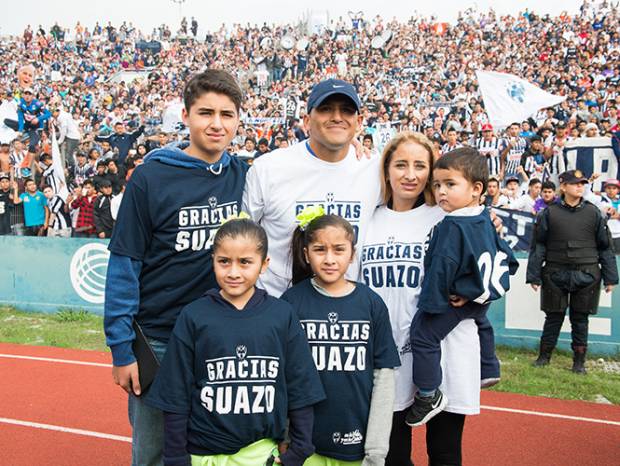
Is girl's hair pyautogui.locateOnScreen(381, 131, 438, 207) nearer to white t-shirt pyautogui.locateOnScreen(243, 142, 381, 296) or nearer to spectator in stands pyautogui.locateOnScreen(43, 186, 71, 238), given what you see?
white t-shirt pyautogui.locateOnScreen(243, 142, 381, 296)

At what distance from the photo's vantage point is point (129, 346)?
2.58 m

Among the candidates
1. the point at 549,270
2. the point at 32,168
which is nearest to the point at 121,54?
the point at 32,168

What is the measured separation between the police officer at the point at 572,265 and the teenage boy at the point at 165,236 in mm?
5155

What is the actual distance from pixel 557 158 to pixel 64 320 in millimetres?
8472

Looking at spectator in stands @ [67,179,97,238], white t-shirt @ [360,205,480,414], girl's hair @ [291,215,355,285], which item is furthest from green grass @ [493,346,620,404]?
spectator in stands @ [67,179,97,238]

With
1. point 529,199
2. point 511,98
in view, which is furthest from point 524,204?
point 511,98

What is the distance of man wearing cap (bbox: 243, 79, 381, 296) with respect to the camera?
9.73 ft

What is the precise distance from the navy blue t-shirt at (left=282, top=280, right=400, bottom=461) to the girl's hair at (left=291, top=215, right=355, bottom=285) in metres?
0.28

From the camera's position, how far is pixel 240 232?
252 cm

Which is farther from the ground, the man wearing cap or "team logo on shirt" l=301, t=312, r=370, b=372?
the man wearing cap

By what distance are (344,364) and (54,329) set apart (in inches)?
283

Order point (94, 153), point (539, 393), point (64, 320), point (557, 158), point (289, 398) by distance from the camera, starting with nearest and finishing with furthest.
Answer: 1. point (289, 398)
2. point (539, 393)
3. point (64, 320)
4. point (557, 158)
5. point (94, 153)

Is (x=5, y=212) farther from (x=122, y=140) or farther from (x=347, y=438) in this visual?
(x=347, y=438)

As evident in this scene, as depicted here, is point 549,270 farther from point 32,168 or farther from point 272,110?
point 272,110
